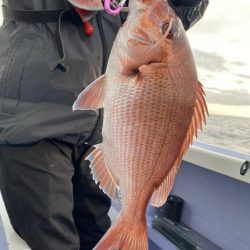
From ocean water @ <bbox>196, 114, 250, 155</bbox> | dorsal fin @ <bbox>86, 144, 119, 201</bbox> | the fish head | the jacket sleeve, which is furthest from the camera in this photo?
ocean water @ <bbox>196, 114, 250, 155</bbox>

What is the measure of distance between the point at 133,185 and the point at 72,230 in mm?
675

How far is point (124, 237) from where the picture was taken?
1.19 meters

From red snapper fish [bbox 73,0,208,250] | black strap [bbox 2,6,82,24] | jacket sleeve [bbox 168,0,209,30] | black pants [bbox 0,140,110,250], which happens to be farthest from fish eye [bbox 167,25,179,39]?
black pants [bbox 0,140,110,250]

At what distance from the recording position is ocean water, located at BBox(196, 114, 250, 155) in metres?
2.82

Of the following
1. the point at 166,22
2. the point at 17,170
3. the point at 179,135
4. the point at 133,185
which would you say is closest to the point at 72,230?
the point at 17,170

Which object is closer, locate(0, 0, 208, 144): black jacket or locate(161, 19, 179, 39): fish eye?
locate(161, 19, 179, 39): fish eye

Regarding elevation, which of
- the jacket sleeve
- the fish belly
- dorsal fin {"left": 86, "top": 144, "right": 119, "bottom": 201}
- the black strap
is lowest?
dorsal fin {"left": 86, "top": 144, "right": 119, "bottom": 201}

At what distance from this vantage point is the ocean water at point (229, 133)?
9.26 feet

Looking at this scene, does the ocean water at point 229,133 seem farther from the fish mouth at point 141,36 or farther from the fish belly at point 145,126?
the fish mouth at point 141,36

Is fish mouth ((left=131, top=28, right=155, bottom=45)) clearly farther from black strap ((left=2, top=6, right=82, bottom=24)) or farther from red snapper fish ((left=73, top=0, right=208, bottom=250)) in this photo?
black strap ((left=2, top=6, right=82, bottom=24))

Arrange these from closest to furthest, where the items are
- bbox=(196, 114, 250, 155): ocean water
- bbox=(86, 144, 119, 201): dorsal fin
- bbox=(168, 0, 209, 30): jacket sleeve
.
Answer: bbox=(86, 144, 119, 201): dorsal fin < bbox=(168, 0, 209, 30): jacket sleeve < bbox=(196, 114, 250, 155): ocean water

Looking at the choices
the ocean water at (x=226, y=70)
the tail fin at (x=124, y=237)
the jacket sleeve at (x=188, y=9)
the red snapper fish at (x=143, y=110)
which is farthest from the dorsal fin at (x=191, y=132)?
the ocean water at (x=226, y=70)

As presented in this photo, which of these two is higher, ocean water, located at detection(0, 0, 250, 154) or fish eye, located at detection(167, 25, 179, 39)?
fish eye, located at detection(167, 25, 179, 39)

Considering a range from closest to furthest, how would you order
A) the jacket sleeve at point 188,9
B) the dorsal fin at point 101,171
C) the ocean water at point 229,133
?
the dorsal fin at point 101,171, the jacket sleeve at point 188,9, the ocean water at point 229,133
